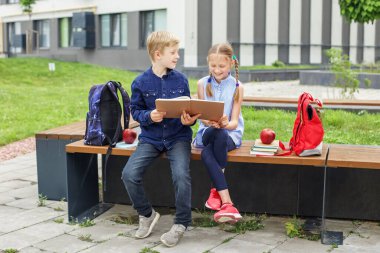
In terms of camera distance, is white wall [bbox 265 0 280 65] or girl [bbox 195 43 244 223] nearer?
girl [bbox 195 43 244 223]

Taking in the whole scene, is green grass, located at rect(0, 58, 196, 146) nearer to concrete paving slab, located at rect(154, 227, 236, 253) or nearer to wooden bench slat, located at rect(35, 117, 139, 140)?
wooden bench slat, located at rect(35, 117, 139, 140)

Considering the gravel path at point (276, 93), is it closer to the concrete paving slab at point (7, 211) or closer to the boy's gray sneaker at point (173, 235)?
the concrete paving slab at point (7, 211)

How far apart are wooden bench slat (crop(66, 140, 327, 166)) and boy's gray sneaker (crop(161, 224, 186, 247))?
591mm

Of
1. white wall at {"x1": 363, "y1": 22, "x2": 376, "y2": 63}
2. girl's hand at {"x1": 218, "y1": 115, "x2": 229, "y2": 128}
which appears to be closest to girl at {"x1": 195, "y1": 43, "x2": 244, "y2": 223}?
girl's hand at {"x1": 218, "y1": 115, "x2": 229, "y2": 128}

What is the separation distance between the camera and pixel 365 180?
17.0 feet

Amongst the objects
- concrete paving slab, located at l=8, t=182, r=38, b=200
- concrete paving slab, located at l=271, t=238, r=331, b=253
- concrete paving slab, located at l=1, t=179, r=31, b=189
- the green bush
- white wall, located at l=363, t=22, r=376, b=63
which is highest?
white wall, located at l=363, t=22, r=376, b=63

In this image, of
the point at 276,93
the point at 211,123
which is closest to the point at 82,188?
the point at 211,123

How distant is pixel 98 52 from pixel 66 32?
3256 mm

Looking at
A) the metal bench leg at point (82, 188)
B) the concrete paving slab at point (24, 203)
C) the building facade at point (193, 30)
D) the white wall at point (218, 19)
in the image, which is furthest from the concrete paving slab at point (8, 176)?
the white wall at point (218, 19)

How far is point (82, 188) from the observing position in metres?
5.44

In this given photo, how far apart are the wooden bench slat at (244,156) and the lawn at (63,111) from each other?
98.4 inches

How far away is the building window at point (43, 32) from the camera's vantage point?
3447 centimetres

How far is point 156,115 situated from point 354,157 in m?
1.54

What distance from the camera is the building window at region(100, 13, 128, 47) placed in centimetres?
2981
